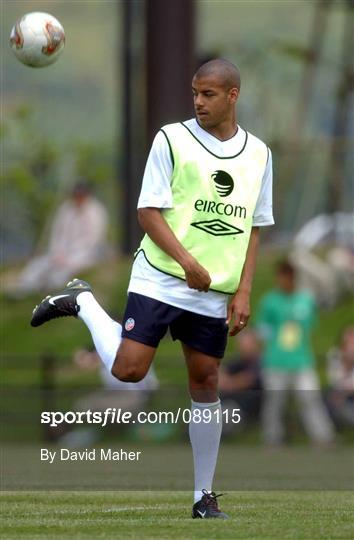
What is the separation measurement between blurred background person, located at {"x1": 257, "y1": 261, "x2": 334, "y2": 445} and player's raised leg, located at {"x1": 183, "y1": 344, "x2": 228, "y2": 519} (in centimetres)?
903

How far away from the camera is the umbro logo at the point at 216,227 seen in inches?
363

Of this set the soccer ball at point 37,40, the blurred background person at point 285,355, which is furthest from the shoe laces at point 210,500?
the blurred background person at point 285,355

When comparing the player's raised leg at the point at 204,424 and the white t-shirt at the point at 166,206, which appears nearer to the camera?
the white t-shirt at the point at 166,206

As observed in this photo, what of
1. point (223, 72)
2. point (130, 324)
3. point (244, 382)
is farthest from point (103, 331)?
point (244, 382)

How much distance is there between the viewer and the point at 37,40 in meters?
10.4

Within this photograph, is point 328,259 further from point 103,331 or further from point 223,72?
point 223,72

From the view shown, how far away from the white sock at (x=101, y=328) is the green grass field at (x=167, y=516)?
0.87m

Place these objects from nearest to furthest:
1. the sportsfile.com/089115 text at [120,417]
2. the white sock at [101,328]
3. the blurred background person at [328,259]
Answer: the white sock at [101,328]
the sportsfile.com/089115 text at [120,417]
the blurred background person at [328,259]

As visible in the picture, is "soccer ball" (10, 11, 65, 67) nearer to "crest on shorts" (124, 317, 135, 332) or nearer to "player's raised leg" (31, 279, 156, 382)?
"player's raised leg" (31, 279, 156, 382)

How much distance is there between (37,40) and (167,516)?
2975 mm

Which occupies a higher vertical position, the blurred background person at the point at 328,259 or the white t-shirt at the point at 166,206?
the blurred background person at the point at 328,259

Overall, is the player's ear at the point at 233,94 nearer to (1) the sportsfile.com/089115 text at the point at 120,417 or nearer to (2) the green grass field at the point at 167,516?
(2) the green grass field at the point at 167,516

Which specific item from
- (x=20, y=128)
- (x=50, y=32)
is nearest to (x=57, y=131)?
(x=20, y=128)

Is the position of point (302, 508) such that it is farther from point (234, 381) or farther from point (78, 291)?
point (234, 381)
